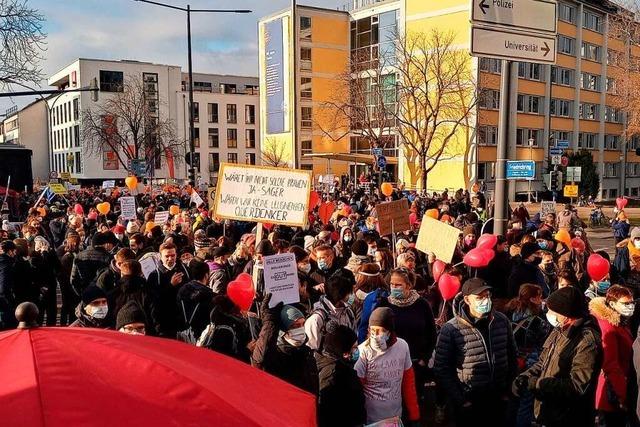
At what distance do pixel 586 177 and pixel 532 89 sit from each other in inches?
302

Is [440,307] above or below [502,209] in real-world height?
below

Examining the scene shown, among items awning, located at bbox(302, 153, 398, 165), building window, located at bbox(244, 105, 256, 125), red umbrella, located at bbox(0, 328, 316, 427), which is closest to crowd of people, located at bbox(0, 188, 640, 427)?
red umbrella, located at bbox(0, 328, 316, 427)

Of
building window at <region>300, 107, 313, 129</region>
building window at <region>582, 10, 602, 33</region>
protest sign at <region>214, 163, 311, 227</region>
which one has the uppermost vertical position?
building window at <region>582, 10, 602, 33</region>

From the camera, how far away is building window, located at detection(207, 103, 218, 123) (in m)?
74.9

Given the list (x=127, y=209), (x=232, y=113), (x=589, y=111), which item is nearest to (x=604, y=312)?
(x=127, y=209)

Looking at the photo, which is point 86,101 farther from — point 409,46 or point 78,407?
point 78,407

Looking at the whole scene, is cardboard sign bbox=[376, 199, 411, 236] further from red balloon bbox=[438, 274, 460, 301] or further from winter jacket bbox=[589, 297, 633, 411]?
winter jacket bbox=[589, 297, 633, 411]

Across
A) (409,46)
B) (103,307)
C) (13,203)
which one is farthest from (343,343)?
(409,46)

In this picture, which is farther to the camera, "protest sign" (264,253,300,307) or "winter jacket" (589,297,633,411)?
"protest sign" (264,253,300,307)

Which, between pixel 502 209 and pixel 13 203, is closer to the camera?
pixel 502 209

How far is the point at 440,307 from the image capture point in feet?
22.5

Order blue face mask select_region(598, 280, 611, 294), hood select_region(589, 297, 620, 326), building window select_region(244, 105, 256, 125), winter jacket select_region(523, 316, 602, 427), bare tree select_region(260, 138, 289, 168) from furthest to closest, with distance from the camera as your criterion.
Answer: building window select_region(244, 105, 256, 125)
bare tree select_region(260, 138, 289, 168)
blue face mask select_region(598, 280, 611, 294)
hood select_region(589, 297, 620, 326)
winter jacket select_region(523, 316, 602, 427)

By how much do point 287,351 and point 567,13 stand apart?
165 feet

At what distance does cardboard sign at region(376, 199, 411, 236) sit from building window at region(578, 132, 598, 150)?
4681 centimetres
